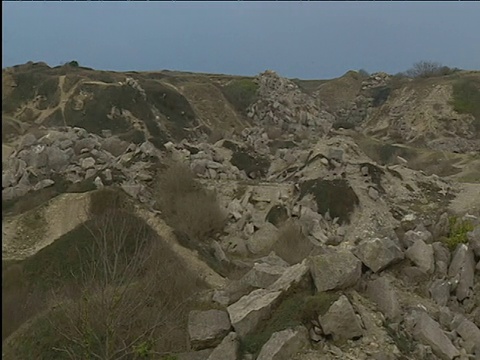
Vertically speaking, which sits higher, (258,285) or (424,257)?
(424,257)

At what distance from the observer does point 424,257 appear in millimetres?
10688

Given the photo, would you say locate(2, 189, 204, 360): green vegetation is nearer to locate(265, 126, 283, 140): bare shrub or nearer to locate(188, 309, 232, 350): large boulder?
locate(188, 309, 232, 350): large boulder

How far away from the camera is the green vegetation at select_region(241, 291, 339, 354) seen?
8.48 m

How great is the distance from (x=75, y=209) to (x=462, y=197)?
17.6 meters

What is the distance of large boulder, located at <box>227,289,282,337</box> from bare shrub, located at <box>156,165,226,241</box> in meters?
10.4

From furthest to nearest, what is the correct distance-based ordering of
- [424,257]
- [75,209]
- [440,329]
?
[75,209]
[424,257]
[440,329]

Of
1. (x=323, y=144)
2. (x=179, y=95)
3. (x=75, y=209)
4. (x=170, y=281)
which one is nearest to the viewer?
(x=170, y=281)

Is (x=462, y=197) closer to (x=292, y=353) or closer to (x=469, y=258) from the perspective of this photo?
(x=469, y=258)

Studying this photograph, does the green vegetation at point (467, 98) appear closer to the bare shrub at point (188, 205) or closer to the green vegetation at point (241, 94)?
the green vegetation at point (241, 94)

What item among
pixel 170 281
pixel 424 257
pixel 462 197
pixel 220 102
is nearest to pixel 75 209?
pixel 170 281

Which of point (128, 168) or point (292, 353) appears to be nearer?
point (292, 353)

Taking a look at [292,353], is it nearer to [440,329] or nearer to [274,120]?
[440,329]

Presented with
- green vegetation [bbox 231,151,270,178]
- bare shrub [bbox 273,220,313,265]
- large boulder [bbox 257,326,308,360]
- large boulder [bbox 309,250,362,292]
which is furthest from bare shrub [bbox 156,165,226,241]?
large boulder [bbox 257,326,308,360]

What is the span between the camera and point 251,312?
29.2 feet
